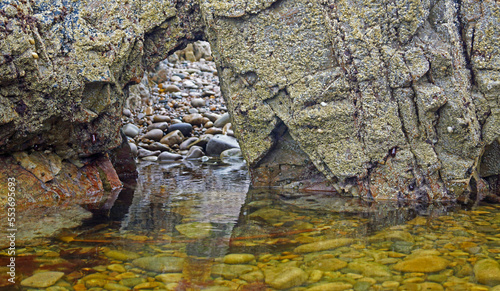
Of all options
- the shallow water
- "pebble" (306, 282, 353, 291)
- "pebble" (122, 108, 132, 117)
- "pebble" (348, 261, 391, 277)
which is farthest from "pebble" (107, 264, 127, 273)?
"pebble" (122, 108, 132, 117)

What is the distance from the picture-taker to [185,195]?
5.68 metres

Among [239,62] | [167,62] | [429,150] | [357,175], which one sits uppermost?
[167,62]

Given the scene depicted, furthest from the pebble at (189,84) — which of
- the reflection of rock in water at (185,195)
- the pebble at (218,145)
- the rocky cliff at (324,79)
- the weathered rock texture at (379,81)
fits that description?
the weathered rock texture at (379,81)

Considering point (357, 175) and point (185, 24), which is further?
point (185, 24)

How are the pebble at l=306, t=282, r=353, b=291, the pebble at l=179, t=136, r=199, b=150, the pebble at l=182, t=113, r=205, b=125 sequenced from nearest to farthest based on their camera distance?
the pebble at l=306, t=282, r=353, b=291 → the pebble at l=179, t=136, r=199, b=150 → the pebble at l=182, t=113, r=205, b=125

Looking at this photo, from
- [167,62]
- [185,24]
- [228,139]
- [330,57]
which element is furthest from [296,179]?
[167,62]

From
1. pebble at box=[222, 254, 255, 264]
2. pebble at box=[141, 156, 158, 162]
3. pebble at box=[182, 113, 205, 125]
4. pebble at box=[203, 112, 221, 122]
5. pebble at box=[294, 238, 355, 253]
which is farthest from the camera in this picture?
pebble at box=[203, 112, 221, 122]

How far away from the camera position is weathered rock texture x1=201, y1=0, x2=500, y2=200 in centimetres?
469

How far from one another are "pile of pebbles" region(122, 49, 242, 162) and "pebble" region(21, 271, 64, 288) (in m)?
6.12

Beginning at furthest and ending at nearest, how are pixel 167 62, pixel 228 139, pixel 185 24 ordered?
pixel 167 62 → pixel 228 139 → pixel 185 24

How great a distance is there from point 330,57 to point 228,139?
5070 millimetres

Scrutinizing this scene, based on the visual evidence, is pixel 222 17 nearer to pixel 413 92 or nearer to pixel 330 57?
pixel 330 57

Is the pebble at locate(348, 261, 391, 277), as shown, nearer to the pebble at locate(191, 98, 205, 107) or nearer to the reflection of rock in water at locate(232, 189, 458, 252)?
the reflection of rock in water at locate(232, 189, 458, 252)

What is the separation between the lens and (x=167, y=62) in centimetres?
1689
